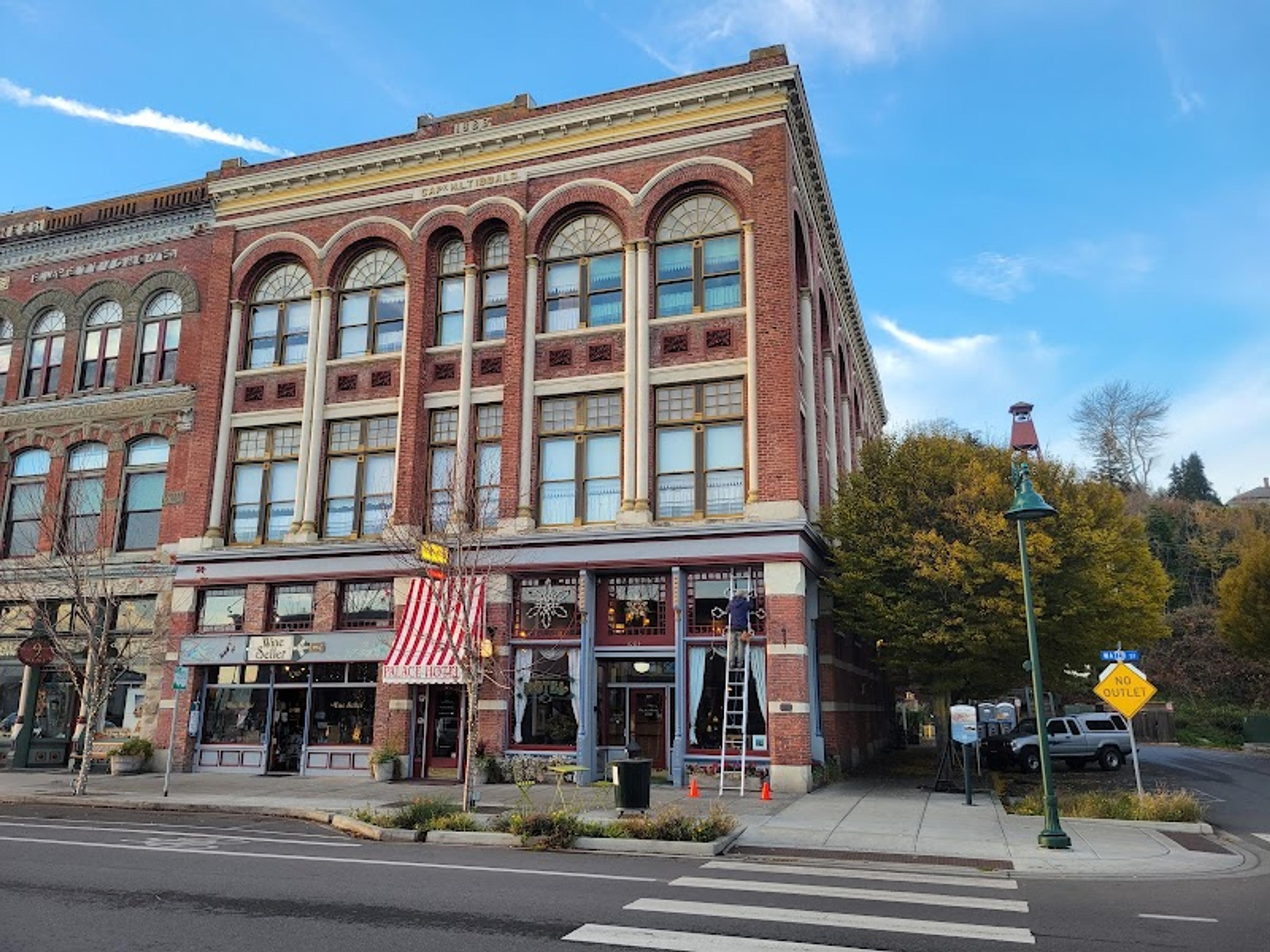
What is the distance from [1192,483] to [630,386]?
92539 millimetres

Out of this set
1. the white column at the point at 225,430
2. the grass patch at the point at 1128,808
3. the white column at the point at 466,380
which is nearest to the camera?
the grass patch at the point at 1128,808

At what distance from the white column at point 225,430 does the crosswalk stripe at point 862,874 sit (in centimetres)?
1858

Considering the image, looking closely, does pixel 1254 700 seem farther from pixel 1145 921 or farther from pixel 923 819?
pixel 1145 921

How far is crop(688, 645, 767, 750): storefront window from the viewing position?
19.6 m

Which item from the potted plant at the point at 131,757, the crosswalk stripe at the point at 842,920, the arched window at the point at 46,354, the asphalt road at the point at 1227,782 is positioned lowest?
the asphalt road at the point at 1227,782

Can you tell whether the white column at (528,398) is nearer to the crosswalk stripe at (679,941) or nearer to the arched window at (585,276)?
the arched window at (585,276)

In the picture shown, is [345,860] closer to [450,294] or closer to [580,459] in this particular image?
[580,459]

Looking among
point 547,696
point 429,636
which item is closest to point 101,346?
point 429,636

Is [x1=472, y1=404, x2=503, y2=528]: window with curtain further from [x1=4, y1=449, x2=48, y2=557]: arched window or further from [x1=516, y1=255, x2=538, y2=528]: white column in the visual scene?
[x1=4, y1=449, x2=48, y2=557]: arched window

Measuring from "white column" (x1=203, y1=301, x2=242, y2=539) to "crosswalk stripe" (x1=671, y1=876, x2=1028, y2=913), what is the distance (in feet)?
63.1

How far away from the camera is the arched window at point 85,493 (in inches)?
1033

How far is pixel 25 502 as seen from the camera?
1086 inches

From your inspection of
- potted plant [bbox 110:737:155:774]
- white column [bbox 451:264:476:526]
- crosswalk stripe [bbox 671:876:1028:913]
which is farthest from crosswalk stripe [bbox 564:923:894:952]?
potted plant [bbox 110:737:155:774]

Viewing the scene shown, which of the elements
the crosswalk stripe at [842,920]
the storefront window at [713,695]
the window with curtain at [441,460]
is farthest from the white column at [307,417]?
the crosswalk stripe at [842,920]
